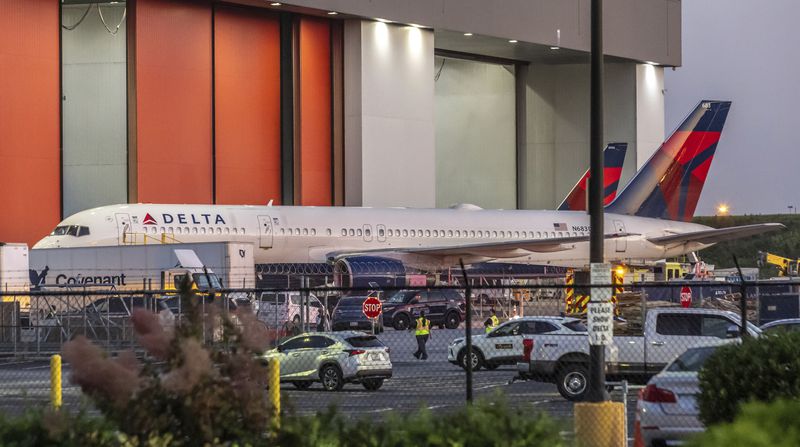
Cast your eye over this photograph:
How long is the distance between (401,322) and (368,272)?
763 cm

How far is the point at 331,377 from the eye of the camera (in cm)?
2414

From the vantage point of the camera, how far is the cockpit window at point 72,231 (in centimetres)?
4425

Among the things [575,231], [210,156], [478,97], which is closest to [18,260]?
[210,156]

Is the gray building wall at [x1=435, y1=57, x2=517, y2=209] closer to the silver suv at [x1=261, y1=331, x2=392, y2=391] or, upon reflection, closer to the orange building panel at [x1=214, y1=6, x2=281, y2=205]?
the orange building panel at [x1=214, y1=6, x2=281, y2=205]

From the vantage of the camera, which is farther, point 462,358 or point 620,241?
point 620,241

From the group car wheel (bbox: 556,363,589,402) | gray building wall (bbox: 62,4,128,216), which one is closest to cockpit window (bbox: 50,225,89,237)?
gray building wall (bbox: 62,4,128,216)

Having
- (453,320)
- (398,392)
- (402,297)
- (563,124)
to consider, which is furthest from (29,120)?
(398,392)

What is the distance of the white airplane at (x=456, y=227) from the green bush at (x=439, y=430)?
36.9 meters

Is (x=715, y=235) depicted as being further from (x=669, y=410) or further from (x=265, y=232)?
(x=669, y=410)

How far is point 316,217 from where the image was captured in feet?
166

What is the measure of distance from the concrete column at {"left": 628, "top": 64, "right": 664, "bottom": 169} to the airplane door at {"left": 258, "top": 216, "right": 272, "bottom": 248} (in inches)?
1093

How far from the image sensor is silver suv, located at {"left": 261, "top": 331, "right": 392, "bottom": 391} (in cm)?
2342

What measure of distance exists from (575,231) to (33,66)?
24.7m

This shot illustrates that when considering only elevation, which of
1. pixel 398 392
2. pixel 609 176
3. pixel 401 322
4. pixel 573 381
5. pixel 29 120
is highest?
pixel 29 120
